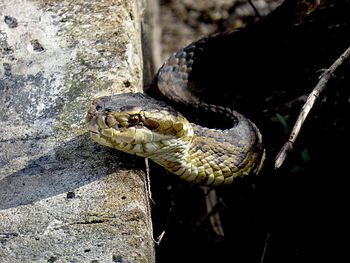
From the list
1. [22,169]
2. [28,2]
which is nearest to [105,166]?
[22,169]

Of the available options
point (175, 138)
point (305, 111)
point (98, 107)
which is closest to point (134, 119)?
point (98, 107)

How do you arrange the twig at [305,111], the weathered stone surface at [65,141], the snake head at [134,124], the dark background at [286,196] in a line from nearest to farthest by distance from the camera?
the weathered stone surface at [65,141] < the twig at [305,111] < the snake head at [134,124] < the dark background at [286,196]

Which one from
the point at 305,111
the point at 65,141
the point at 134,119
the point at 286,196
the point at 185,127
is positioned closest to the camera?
the point at 305,111

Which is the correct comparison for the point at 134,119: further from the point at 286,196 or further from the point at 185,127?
the point at 286,196

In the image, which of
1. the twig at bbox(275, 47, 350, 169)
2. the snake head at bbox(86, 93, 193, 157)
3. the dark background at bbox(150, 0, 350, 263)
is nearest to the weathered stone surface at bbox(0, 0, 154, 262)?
the snake head at bbox(86, 93, 193, 157)

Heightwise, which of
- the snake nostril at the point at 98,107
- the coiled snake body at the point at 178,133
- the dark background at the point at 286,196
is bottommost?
the dark background at the point at 286,196

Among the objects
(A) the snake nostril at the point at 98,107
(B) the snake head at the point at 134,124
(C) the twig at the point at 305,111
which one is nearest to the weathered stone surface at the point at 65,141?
(B) the snake head at the point at 134,124

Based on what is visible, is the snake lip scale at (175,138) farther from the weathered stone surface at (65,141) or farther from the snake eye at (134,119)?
the weathered stone surface at (65,141)
